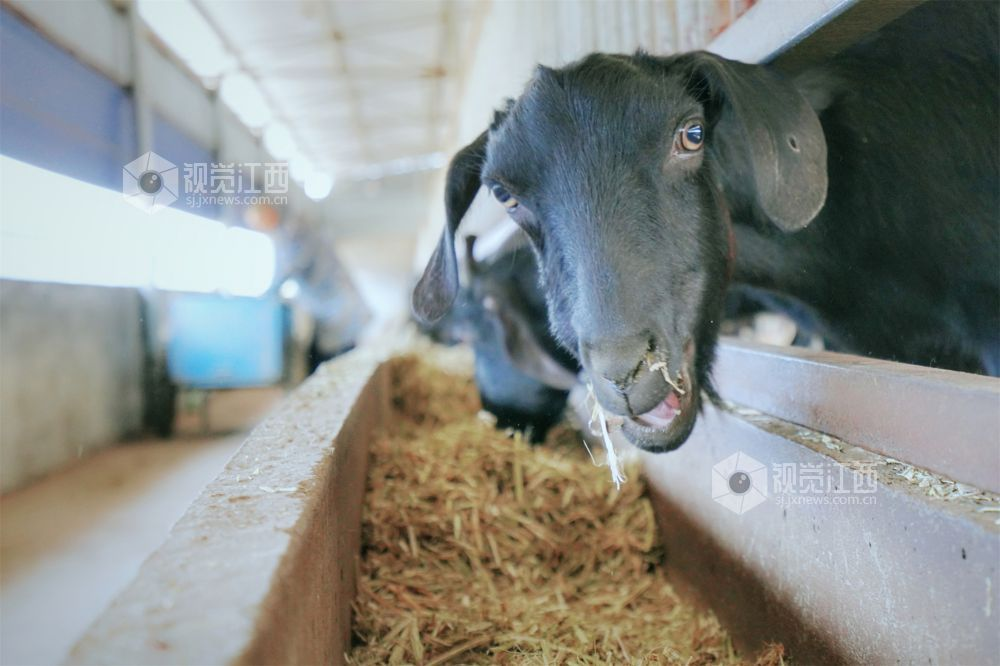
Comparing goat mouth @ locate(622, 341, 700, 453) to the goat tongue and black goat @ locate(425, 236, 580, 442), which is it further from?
black goat @ locate(425, 236, 580, 442)

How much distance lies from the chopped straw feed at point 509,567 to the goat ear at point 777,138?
3.87 ft

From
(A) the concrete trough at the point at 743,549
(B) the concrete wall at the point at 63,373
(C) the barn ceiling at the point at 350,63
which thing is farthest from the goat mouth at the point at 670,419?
(C) the barn ceiling at the point at 350,63

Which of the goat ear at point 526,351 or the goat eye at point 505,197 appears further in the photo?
the goat ear at point 526,351

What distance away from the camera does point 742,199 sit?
2334 millimetres

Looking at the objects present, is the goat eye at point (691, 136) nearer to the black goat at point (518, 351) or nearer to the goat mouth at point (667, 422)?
the goat mouth at point (667, 422)

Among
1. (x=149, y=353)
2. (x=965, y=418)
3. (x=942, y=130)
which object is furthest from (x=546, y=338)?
(x=149, y=353)

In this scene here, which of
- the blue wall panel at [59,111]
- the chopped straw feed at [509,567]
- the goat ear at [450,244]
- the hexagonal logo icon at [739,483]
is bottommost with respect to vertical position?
the chopped straw feed at [509,567]

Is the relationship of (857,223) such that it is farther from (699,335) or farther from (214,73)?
(214,73)

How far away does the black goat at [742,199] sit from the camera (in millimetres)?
1725

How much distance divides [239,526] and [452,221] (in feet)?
4.84

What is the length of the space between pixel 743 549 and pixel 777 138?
3.88ft

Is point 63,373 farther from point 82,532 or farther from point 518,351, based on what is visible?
point 518,351

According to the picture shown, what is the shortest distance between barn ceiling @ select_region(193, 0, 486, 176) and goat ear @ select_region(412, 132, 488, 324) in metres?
1.70

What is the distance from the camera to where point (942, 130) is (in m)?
2.13
